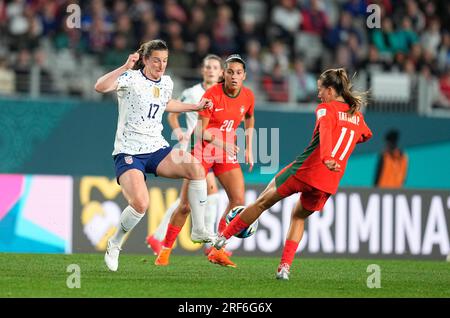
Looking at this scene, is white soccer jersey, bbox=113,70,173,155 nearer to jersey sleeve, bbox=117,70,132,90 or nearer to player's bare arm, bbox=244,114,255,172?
jersey sleeve, bbox=117,70,132,90

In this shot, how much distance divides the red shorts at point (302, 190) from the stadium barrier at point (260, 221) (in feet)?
15.0

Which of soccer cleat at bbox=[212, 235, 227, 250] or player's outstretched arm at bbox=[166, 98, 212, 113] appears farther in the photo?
player's outstretched arm at bbox=[166, 98, 212, 113]

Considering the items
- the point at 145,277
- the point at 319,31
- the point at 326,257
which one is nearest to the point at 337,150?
the point at 145,277

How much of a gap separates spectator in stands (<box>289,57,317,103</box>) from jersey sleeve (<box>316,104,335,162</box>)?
29.2 ft

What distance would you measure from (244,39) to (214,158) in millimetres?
8458

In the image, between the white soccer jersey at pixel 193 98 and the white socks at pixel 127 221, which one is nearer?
the white socks at pixel 127 221

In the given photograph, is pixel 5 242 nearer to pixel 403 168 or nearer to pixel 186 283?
pixel 186 283

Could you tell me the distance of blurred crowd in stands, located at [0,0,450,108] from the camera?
18.0 metres

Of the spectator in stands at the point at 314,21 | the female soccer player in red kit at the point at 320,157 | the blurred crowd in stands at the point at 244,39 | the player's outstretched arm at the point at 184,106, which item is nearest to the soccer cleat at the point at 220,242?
the female soccer player in red kit at the point at 320,157

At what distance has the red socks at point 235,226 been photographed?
10.6 m

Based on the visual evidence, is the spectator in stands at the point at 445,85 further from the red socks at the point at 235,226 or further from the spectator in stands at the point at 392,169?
the red socks at the point at 235,226

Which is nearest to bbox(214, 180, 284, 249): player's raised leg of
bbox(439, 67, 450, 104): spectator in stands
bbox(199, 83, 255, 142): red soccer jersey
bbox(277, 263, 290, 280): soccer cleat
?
bbox(277, 263, 290, 280): soccer cleat

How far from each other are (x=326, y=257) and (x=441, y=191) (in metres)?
2.14

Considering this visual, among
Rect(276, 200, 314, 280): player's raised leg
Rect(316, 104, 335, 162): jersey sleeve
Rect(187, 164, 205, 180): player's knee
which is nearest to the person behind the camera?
Rect(316, 104, 335, 162): jersey sleeve
